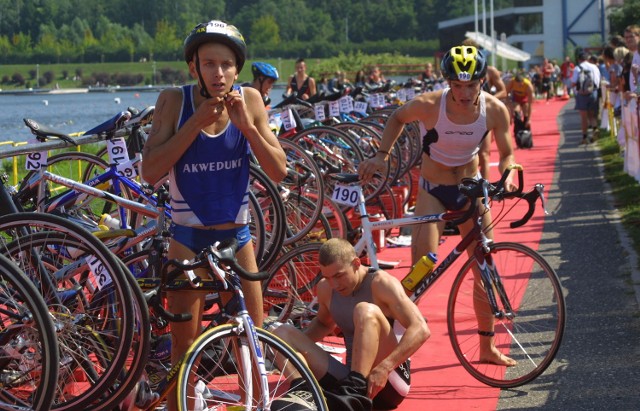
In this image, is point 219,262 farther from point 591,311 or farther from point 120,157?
point 591,311

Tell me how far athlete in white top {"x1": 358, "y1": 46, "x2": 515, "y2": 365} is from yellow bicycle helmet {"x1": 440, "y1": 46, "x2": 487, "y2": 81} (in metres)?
0.01

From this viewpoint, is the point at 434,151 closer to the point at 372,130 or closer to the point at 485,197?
the point at 485,197

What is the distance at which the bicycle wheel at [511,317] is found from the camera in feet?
24.1

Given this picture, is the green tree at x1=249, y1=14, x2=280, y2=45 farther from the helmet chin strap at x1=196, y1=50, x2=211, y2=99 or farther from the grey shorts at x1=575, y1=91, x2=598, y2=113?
the helmet chin strap at x1=196, y1=50, x2=211, y2=99

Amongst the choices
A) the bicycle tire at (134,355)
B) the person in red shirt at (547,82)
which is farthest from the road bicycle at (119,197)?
the person in red shirt at (547,82)

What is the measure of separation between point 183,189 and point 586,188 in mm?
13295

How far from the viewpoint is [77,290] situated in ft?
18.4

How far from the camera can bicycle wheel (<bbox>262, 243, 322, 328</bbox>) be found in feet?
26.6

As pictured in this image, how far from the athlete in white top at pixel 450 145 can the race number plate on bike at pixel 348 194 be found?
37 centimetres

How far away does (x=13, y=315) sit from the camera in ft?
16.8

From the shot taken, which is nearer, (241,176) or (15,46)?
(241,176)

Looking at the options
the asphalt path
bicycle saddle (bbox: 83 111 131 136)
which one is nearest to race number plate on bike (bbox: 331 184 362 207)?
bicycle saddle (bbox: 83 111 131 136)

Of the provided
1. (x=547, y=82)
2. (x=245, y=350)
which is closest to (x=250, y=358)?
(x=245, y=350)

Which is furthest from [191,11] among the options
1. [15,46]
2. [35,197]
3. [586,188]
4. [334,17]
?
[334,17]
